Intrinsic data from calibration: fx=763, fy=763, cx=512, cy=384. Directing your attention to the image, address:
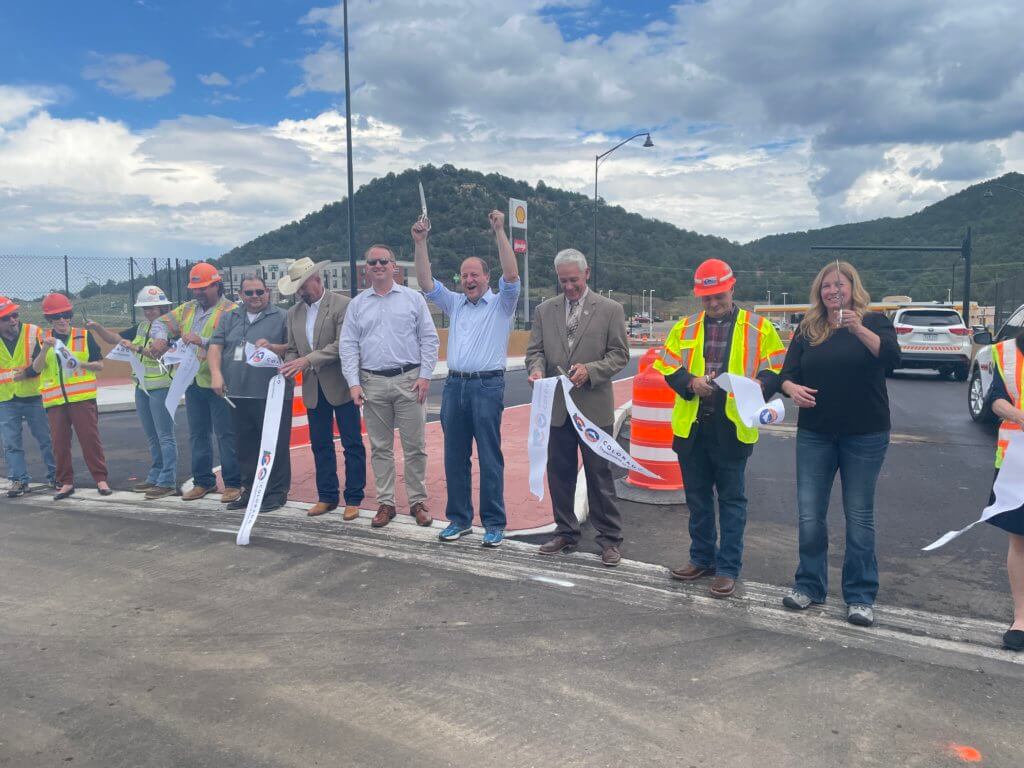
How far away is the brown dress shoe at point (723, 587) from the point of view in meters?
4.63

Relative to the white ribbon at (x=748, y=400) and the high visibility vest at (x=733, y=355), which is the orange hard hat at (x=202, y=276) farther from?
the white ribbon at (x=748, y=400)

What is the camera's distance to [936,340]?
59.4 feet

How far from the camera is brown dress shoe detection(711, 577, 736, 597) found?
15.2 feet

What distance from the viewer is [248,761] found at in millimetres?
2979

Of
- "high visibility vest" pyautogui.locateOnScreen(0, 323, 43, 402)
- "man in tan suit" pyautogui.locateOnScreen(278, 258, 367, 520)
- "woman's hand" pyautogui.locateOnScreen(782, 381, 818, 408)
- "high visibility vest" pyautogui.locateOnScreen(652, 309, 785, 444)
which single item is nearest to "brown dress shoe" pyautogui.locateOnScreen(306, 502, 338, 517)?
"man in tan suit" pyautogui.locateOnScreen(278, 258, 367, 520)

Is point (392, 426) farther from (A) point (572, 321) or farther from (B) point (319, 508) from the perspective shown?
(A) point (572, 321)

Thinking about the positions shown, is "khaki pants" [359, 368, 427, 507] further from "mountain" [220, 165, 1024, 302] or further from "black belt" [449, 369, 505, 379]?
"mountain" [220, 165, 1024, 302]

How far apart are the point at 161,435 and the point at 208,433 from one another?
0.57 meters

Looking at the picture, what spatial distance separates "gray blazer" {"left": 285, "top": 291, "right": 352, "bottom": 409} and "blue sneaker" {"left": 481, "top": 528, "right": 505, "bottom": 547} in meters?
1.76

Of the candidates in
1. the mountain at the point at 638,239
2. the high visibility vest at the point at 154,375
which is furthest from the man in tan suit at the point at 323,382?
the mountain at the point at 638,239

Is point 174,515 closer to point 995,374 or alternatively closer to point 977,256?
point 995,374

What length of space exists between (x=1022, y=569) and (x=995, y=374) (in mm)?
1051

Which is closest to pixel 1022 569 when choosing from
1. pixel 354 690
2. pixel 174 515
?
pixel 354 690

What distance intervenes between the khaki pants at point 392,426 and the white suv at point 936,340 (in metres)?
15.2
